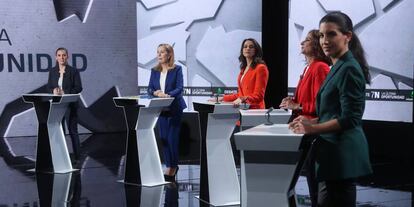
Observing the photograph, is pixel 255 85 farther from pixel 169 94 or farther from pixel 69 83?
pixel 69 83

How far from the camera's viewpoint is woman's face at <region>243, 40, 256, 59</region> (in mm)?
5004

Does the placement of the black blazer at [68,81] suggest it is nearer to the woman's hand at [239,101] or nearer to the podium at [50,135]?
the podium at [50,135]

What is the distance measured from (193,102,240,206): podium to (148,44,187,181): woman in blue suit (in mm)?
1213

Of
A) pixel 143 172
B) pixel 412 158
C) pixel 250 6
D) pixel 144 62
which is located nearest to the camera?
pixel 143 172

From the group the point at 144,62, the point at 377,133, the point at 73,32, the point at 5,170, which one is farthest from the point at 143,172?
the point at 73,32

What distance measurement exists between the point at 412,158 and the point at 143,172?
10.3 feet

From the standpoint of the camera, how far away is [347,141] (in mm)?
2383

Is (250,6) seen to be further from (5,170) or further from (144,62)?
(5,170)

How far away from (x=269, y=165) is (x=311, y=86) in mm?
1194

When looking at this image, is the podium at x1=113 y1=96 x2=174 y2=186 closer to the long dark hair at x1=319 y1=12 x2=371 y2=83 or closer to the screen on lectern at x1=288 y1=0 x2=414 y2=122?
the screen on lectern at x1=288 y1=0 x2=414 y2=122

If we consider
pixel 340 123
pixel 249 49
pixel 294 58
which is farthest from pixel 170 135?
pixel 340 123

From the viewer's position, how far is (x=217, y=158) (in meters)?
4.86

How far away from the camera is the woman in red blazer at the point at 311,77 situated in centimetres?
359

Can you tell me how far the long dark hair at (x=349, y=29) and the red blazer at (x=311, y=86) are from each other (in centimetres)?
103
